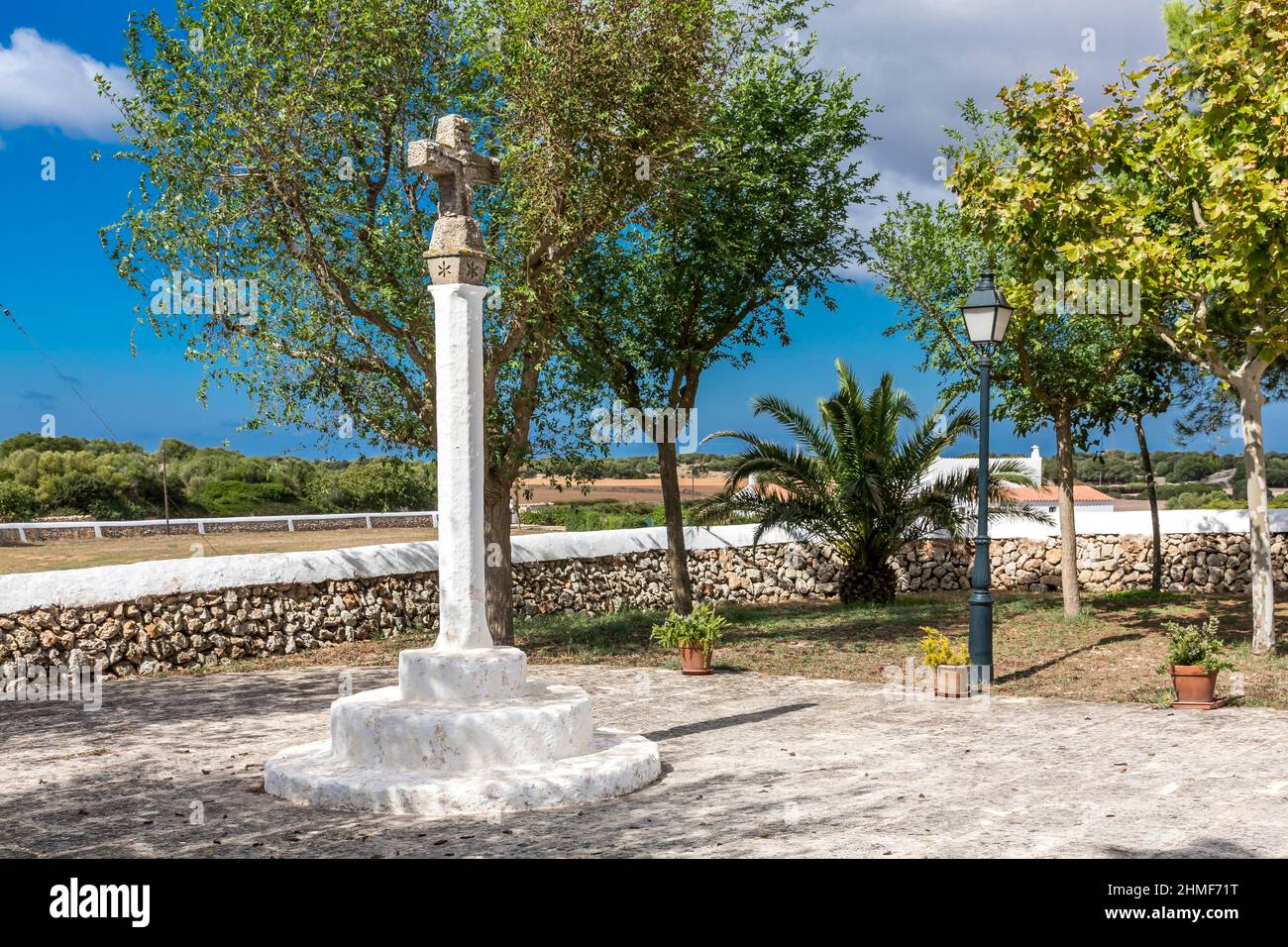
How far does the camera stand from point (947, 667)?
34.8ft

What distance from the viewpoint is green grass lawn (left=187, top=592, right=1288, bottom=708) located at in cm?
1127

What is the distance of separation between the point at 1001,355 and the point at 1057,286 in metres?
3.57

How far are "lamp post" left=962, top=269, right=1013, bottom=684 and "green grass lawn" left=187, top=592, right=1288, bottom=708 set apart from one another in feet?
1.73

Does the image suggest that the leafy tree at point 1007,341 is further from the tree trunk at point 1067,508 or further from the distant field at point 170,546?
the distant field at point 170,546

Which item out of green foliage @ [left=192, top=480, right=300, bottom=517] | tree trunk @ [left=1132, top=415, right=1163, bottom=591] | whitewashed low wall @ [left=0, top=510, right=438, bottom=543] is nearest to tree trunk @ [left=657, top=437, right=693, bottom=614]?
tree trunk @ [left=1132, top=415, right=1163, bottom=591]

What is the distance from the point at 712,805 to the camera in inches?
256

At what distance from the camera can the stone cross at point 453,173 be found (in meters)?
7.69

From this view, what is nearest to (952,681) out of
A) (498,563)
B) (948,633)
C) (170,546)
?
(948,633)

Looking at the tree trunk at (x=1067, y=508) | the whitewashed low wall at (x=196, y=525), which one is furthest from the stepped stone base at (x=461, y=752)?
the whitewashed low wall at (x=196, y=525)

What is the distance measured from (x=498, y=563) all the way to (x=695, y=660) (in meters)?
3.04

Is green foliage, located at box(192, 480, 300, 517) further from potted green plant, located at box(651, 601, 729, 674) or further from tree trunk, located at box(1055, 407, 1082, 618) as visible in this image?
tree trunk, located at box(1055, 407, 1082, 618)

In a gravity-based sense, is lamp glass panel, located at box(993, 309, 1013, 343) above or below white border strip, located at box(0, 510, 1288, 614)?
above

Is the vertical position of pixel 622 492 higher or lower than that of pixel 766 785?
higher

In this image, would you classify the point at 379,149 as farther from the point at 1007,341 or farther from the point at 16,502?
the point at 16,502
